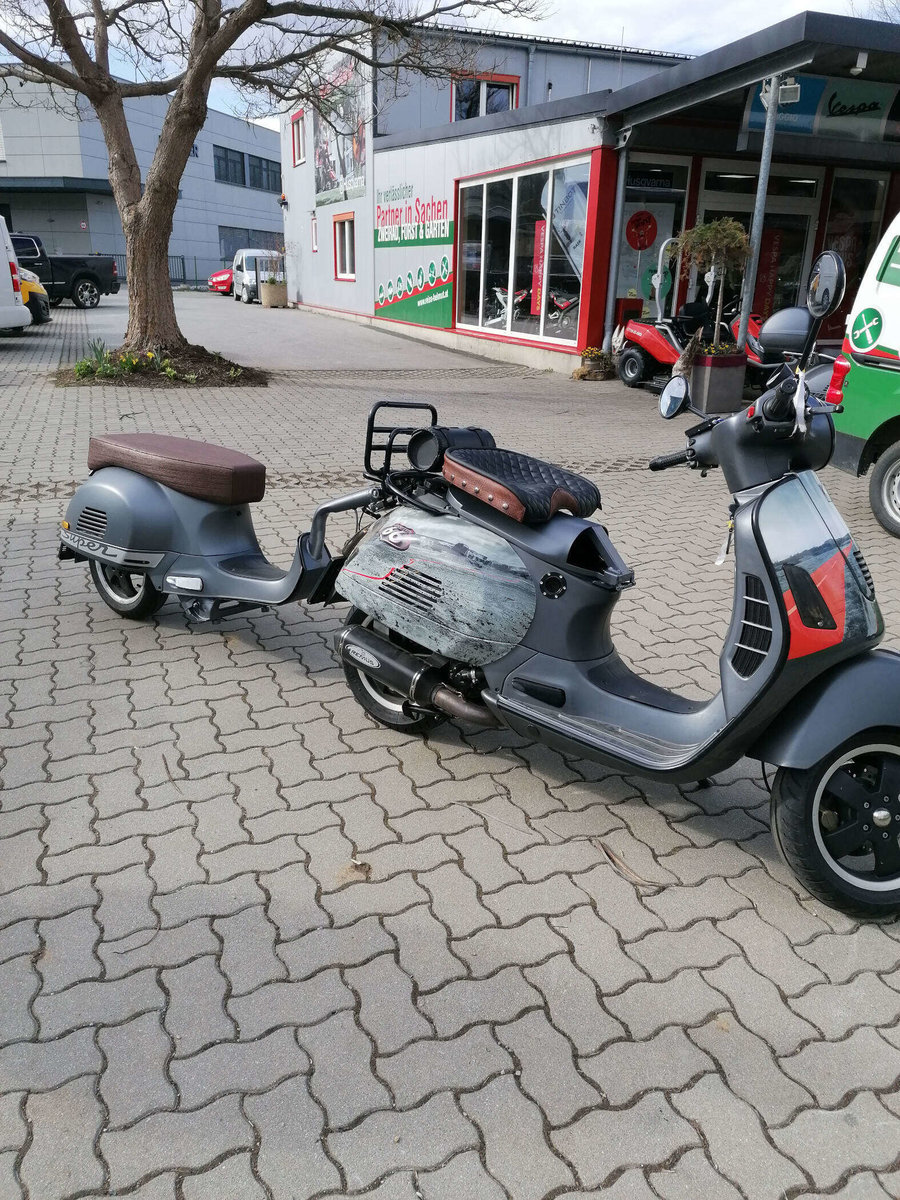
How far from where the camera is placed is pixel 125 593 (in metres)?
4.71

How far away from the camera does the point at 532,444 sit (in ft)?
31.3

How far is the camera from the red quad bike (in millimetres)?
12672

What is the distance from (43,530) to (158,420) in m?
4.38

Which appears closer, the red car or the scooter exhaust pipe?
the scooter exhaust pipe

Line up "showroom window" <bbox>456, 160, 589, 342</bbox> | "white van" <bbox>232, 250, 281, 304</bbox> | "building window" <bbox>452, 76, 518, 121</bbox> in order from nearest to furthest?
"showroom window" <bbox>456, 160, 589, 342</bbox> < "building window" <bbox>452, 76, 518, 121</bbox> < "white van" <bbox>232, 250, 281, 304</bbox>

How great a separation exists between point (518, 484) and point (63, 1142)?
211cm

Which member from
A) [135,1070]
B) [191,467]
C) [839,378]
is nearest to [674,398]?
[135,1070]

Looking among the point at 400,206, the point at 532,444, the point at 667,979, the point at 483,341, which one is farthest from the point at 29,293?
the point at 667,979

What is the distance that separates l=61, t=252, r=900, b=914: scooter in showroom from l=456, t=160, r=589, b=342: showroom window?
1220 centimetres

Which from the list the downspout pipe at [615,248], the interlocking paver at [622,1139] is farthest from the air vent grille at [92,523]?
the downspout pipe at [615,248]

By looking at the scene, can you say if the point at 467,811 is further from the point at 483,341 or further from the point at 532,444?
the point at 483,341

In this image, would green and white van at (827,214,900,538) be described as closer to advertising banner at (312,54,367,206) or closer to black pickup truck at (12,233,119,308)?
advertising banner at (312,54,367,206)

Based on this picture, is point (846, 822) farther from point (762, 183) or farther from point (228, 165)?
point (228, 165)

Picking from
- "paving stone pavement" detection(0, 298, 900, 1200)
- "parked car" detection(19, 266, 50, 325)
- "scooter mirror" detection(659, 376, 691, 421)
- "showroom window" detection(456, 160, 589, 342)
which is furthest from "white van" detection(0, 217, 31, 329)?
"scooter mirror" detection(659, 376, 691, 421)
